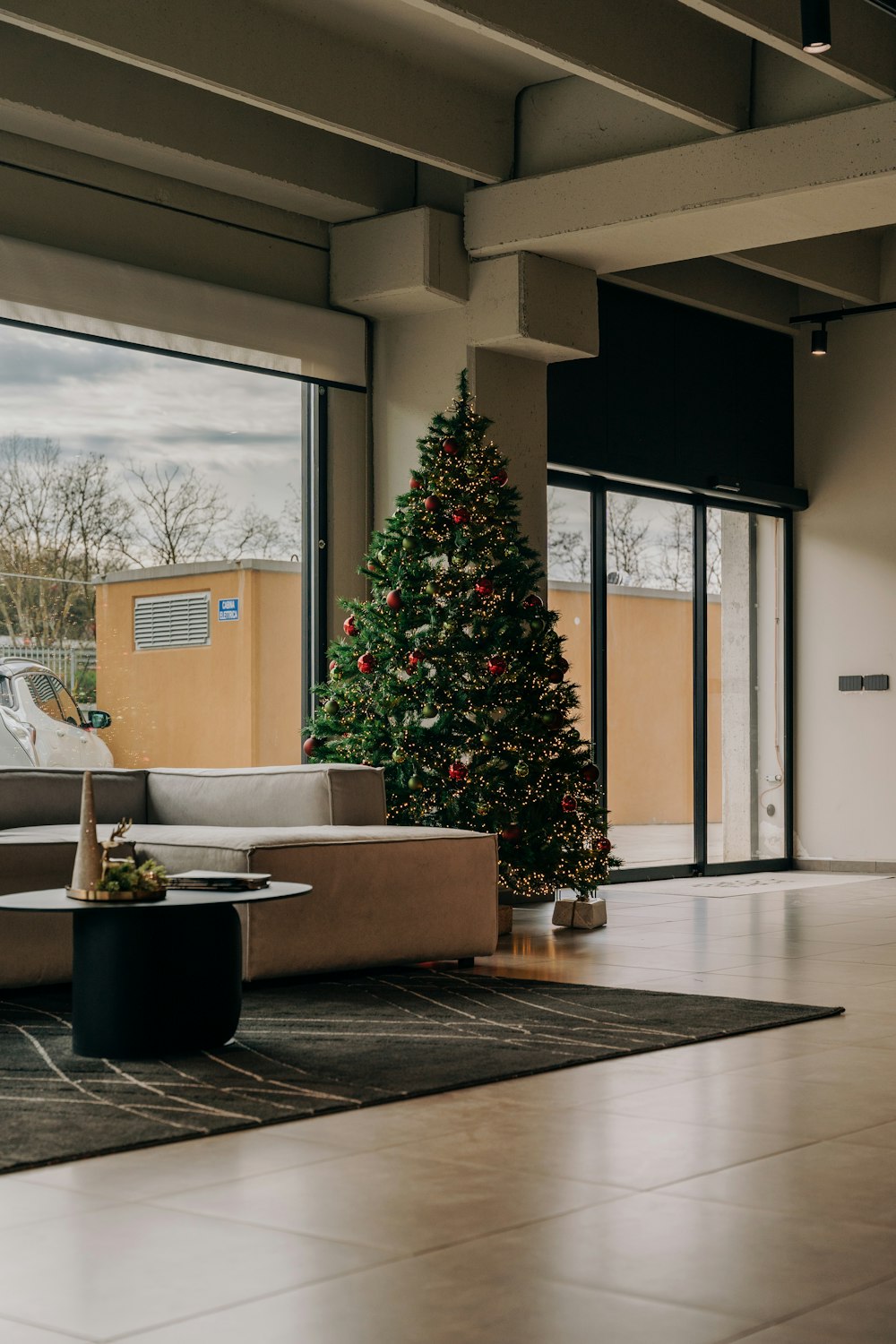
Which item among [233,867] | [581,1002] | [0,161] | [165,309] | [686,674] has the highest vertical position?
[0,161]

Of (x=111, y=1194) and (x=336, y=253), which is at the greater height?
(x=336, y=253)

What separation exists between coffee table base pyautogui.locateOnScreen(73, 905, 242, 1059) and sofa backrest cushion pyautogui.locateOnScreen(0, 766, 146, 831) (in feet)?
6.88

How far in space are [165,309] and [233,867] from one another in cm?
319

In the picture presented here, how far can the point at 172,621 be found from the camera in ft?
26.5

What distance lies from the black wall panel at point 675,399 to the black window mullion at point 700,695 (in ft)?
1.48

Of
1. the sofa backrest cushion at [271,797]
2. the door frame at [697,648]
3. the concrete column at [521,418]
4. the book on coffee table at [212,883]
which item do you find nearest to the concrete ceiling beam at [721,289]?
the door frame at [697,648]

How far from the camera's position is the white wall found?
11.1 metres

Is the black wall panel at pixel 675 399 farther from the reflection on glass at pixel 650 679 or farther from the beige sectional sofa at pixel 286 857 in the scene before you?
the beige sectional sofa at pixel 286 857

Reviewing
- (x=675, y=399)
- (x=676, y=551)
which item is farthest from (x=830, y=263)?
(x=676, y=551)

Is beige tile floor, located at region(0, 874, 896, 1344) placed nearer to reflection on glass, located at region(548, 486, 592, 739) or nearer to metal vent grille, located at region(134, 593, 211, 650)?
metal vent grille, located at region(134, 593, 211, 650)

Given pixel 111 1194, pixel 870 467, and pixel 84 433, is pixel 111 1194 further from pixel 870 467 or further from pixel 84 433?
pixel 870 467

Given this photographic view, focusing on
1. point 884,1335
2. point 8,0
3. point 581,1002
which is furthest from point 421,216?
point 884,1335

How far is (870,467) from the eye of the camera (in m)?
11.3

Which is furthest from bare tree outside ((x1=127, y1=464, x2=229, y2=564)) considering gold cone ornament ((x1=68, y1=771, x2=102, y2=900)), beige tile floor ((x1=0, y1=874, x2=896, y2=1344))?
beige tile floor ((x1=0, y1=874, x2=896, y2=1344))
